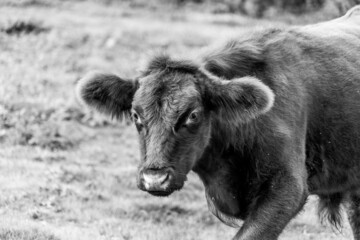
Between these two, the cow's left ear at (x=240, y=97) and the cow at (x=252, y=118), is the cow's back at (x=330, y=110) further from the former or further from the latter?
the cow's left ear at (x=240, y=97)

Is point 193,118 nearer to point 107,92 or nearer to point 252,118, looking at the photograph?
point 252,118

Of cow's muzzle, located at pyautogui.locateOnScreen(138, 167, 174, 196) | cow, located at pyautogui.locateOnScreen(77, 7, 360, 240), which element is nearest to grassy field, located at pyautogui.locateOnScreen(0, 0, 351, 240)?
cow, located at pyautogui.locateOnScreen(77, 7, 360, 240)

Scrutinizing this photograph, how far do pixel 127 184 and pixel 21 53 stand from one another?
282 inches

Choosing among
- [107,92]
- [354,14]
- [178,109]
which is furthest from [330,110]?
[354,14]

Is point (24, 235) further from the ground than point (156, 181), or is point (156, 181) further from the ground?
point (156, 181)

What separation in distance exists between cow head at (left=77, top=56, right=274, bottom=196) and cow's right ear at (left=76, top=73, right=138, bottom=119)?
1 centimetres

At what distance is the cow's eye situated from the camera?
605cm

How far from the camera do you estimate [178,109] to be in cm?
597

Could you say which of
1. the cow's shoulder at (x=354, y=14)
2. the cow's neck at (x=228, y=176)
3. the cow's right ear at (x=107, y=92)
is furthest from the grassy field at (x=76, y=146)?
the cow's shoulder at (x=354, y=14)

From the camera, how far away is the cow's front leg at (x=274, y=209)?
614 centimetres

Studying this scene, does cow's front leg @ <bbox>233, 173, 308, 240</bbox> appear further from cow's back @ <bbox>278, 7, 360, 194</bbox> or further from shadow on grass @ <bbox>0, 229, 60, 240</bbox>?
shadow on grass @ <bbox>0, 229, 60, 240</bbox>

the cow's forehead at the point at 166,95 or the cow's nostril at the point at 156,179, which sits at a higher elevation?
the cow's forehead at the point at 166,95

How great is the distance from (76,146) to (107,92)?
6.16m

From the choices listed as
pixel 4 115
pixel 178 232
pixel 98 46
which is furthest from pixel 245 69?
pixel 98 46
